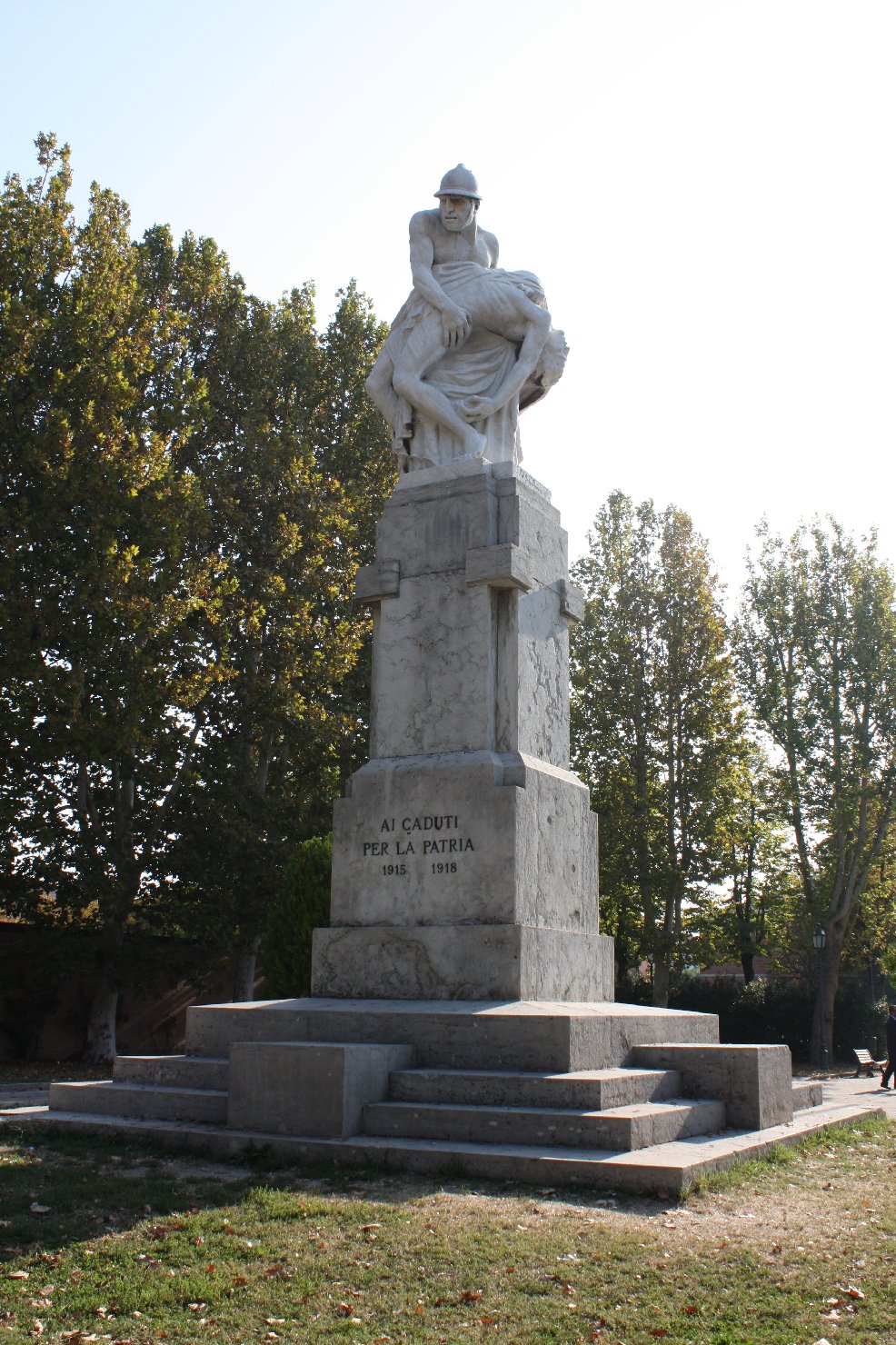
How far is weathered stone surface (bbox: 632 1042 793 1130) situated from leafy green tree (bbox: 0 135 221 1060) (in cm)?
1183

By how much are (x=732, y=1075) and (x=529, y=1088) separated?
5.22 ft

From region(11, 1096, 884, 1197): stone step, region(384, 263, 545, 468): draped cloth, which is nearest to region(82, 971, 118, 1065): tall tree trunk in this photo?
region(11, 1096, 884, 1197): stone step

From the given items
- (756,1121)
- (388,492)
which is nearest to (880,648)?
(388,492)

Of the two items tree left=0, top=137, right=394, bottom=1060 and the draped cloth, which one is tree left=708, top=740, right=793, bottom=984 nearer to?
tree left=0, top=137, right=394, bottom=1060

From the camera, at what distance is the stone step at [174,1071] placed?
8.00 meters

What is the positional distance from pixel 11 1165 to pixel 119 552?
43.5ft

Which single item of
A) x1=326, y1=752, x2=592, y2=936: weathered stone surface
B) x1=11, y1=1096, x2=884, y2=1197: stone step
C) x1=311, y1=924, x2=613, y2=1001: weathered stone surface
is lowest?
x1=11, y1=1096, x2=884, y2=1197: stone step

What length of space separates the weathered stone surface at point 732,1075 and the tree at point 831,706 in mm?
21310

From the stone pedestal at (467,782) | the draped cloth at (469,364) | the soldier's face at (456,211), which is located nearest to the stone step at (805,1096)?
the stone pedestal at (467,782)

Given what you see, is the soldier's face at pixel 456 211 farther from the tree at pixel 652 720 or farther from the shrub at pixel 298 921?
the tree at pixel 652 720

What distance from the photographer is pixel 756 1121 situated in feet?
24.7

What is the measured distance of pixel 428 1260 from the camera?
4812 mm

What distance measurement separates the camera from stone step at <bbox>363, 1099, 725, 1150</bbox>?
6.34m

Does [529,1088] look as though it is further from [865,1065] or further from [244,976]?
[865,1065]
